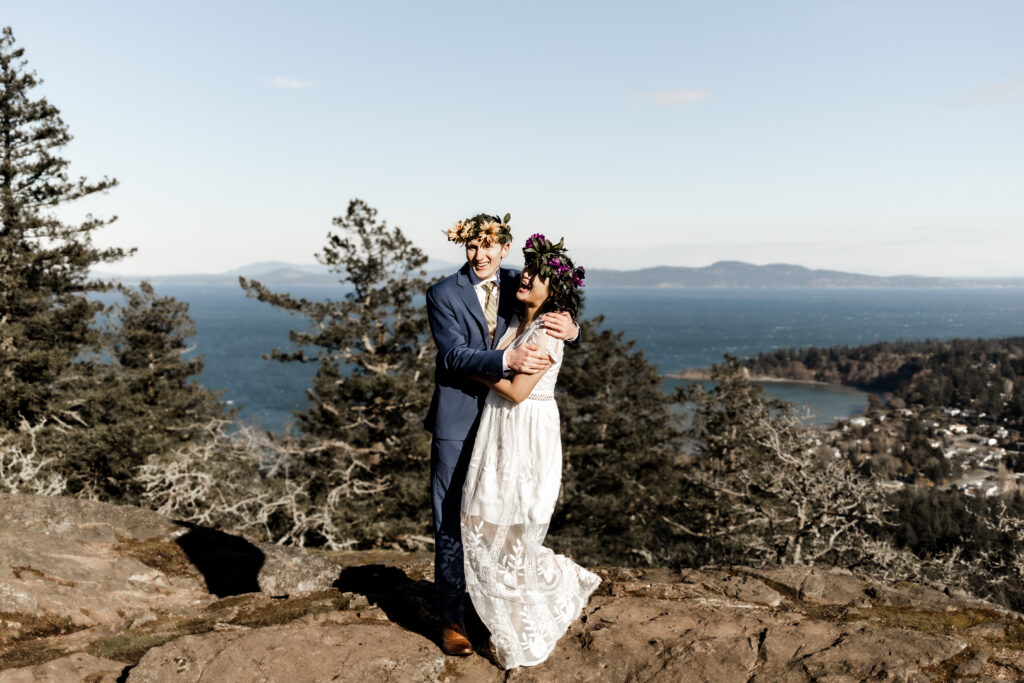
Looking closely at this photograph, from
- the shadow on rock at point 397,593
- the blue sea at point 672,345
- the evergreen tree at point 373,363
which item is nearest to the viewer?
the shadow on rock at point 397,593

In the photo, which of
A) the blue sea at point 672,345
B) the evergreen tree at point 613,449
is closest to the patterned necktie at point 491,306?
the blue sea at point 672,345

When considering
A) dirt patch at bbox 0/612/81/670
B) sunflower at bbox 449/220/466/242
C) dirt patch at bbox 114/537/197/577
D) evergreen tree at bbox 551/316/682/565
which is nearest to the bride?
sunflower at bbox 449/220/466/242

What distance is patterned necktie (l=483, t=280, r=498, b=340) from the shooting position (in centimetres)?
399

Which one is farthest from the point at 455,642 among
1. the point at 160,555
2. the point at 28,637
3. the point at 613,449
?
the point at 613,449

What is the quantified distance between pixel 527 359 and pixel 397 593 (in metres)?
2.75

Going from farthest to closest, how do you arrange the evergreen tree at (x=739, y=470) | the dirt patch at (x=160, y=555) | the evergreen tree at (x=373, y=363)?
the evergreen tree at (x=373, y=363), the evergreen tree at (x=739, y=470), the dirt patch at (x=160, y=555)

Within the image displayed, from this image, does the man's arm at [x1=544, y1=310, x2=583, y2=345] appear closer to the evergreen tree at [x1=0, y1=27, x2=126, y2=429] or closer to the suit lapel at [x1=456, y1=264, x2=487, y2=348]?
the suit lapel at [x1=456, y1=264, x2=487, y2=348]

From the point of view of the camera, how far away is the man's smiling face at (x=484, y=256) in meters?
3.81

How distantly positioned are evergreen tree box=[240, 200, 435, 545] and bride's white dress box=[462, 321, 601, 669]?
14248 millimetres

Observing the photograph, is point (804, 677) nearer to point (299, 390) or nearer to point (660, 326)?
point (299, 390)

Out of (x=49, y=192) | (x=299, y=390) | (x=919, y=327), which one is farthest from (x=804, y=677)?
(x=919, y=327)

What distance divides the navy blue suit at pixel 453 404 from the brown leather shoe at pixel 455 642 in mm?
54

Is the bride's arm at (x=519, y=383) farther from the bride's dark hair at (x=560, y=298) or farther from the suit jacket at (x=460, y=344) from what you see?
the bride's dark hair at (x=560, y=298)

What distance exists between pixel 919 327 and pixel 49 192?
212 metres
